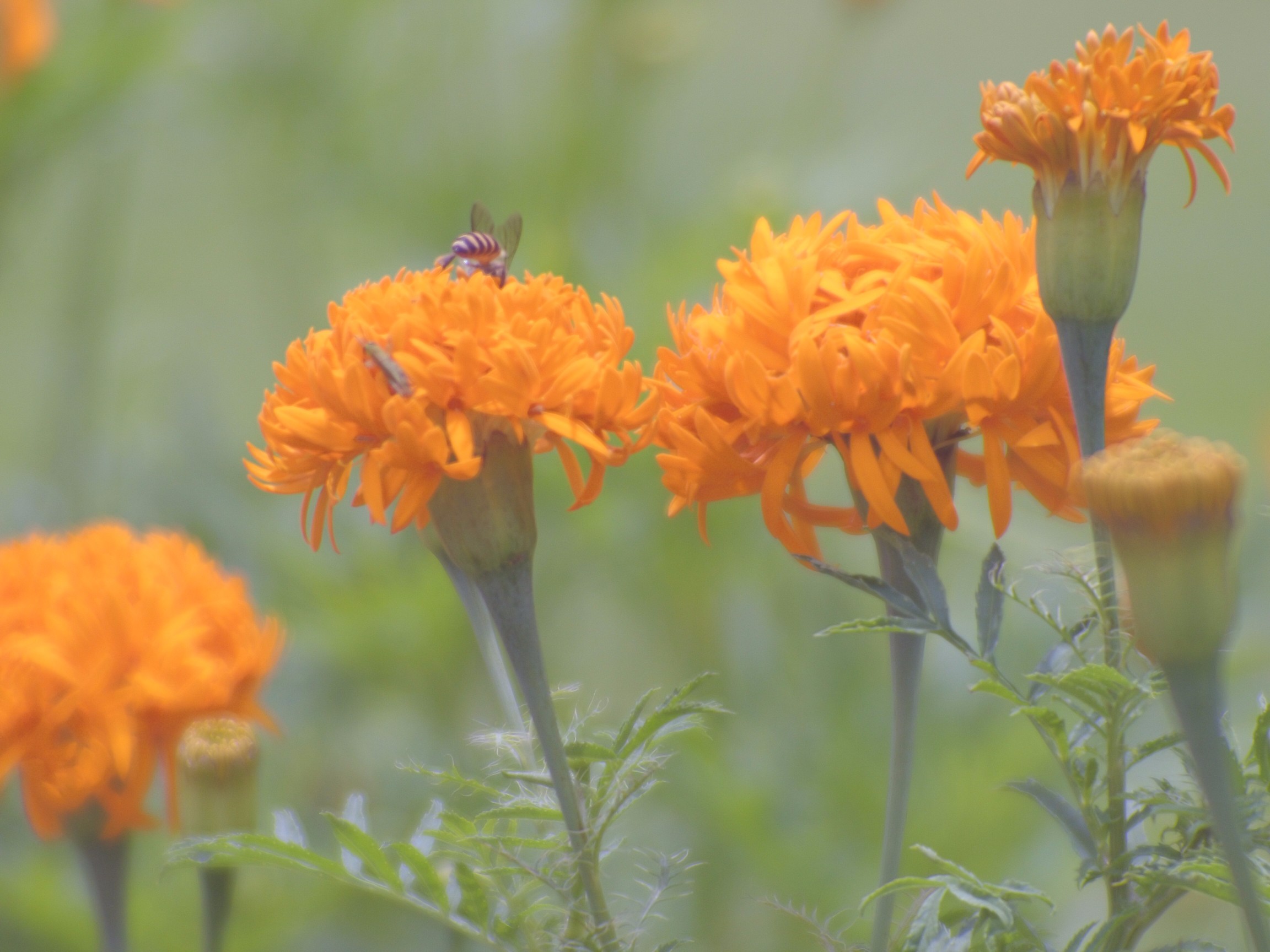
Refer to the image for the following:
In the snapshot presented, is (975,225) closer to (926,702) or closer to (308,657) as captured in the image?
(926,702)

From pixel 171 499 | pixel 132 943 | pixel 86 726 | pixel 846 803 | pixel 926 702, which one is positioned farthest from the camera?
pixel 171 499

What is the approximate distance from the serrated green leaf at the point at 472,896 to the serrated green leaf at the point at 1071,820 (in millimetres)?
222

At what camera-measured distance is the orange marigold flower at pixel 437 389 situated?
48 cm

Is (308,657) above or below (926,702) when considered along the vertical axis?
above

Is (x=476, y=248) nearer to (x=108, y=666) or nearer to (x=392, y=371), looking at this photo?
(x=392, y=371)

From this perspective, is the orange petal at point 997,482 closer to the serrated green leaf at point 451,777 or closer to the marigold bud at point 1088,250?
the marigold bud at point 1088,250

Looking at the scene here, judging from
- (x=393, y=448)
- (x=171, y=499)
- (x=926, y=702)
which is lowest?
(x=926, y=702)

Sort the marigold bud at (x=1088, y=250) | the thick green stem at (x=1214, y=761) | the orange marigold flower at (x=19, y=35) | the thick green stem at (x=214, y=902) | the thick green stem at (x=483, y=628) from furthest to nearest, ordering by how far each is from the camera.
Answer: the orange marigold flower at (x=19, y=35)
the thick green stem at (x=214, y=902)
the thick green stem at (x=483, y=628)
the marigold bud at (x=1088, y=250)
the thick green stem at (x=1214, y=761)

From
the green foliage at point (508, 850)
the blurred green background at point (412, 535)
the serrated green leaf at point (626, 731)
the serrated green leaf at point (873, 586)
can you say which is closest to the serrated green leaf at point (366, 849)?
the green foliage at point (508, 850)

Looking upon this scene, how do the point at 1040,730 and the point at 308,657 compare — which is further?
the point at 308,657

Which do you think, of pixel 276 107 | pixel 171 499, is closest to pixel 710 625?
pixel 171 499

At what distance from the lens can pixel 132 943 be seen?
1.24m

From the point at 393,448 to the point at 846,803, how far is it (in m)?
1.01

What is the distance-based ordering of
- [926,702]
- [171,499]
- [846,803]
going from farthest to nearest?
[171,499], [926,702], [846,803]
